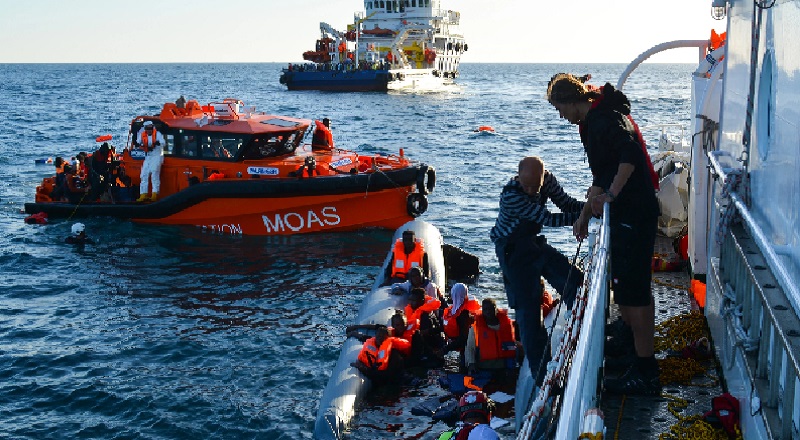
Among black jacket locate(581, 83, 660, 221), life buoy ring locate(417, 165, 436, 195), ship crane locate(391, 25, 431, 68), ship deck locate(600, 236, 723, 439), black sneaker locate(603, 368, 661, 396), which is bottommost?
life buoy ring locate(417, 165, 436, 195)

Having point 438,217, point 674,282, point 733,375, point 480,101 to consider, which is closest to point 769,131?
point 733,375

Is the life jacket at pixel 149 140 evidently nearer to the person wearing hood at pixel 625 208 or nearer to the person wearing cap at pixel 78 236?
the person wearing cap at pixel 78 236

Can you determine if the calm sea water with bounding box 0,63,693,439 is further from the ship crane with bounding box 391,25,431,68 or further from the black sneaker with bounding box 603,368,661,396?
the ship crane with bounding box 391,25,431,68

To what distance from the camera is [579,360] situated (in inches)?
115

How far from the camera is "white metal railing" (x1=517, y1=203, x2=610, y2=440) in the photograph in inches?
111

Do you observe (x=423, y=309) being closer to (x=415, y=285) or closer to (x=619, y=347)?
(x=415, y=285)

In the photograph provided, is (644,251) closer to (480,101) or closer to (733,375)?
(733,375)

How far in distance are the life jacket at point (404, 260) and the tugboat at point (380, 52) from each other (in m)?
62.7

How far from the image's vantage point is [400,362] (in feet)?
32.3

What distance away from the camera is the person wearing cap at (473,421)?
6.65m

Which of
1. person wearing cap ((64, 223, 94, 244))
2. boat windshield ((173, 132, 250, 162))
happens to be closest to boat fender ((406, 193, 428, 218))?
boat windshield ((173, 132, 250, 162))

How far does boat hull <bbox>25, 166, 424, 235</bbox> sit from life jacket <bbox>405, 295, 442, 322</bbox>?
6262 millimetres

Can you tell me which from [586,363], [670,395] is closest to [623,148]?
[670,395]

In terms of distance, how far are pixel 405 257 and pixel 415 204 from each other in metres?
5.28
